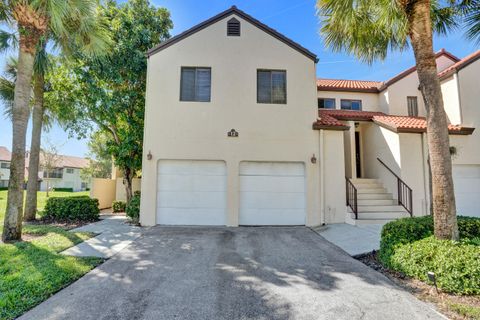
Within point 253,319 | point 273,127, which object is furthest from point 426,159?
point 253,319

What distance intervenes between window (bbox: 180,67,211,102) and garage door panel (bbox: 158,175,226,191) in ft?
10.3

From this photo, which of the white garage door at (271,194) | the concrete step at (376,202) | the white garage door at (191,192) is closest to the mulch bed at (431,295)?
the white garage door at (271,194)

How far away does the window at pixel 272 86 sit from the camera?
1020 centimetres

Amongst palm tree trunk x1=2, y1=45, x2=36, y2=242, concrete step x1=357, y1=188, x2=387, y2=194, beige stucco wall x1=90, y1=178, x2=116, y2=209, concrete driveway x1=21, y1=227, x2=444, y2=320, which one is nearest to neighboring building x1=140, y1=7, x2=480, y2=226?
concrete step x1=357, y1=188, x2=387, y2=194

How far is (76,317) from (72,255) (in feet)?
10.1

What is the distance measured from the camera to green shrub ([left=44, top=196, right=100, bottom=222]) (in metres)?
10.6

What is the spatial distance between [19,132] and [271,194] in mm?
8348

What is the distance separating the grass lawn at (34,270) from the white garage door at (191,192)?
3081 mm

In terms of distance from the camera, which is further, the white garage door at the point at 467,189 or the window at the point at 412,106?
the window at the point at 412,106

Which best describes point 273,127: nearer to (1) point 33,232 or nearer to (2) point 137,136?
(2) point 137,136

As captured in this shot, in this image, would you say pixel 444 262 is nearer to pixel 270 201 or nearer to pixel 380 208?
pixel 270 201

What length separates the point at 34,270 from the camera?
4.87 meters

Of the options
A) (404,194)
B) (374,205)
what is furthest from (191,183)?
(404,194)

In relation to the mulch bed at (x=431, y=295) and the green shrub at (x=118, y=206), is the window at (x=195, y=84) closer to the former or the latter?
the green shrub at (x=118, y=206)
